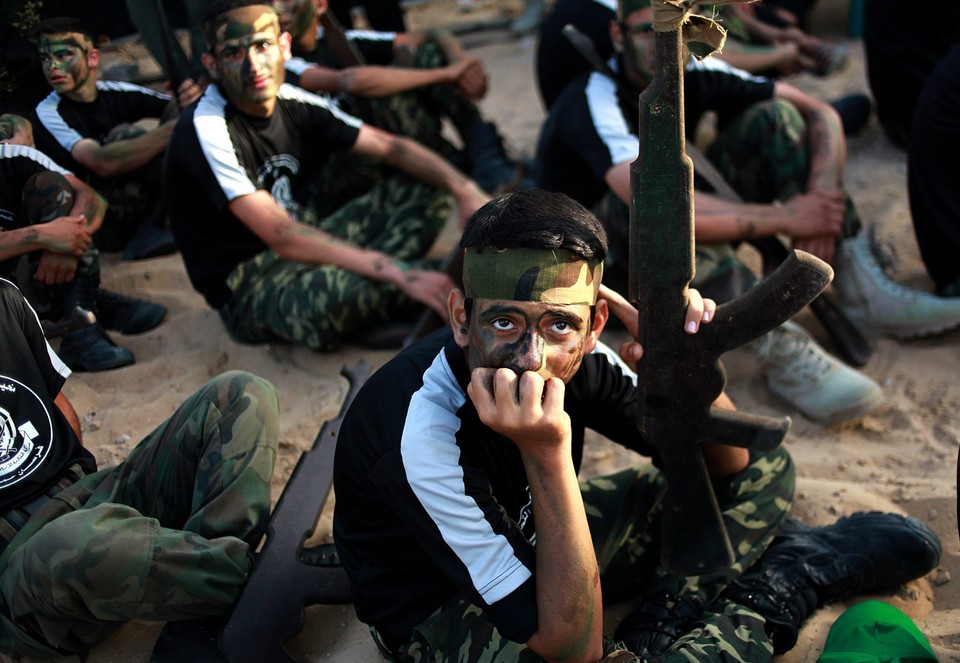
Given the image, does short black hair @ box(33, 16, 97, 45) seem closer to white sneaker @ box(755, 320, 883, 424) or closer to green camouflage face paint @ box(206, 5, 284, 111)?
green camouflage face paint @ box(206, 5, 284, 111)

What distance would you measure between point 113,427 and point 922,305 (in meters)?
2.97

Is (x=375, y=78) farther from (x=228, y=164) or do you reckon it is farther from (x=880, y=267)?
(x=880, y=267)

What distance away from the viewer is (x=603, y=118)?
3643mm

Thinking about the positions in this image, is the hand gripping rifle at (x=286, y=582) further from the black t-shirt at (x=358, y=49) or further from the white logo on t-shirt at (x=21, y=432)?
the black t-shirt at (x=358, y=49)

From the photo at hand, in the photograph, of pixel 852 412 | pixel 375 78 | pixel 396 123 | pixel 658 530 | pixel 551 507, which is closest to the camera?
pixel 551 507

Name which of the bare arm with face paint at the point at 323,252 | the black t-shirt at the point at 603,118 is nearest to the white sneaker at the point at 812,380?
the black t-shirt at the point at 603,118

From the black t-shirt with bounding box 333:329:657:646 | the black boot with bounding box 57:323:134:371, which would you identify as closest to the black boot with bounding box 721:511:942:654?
the black t-shirt with bounding box 333:329:657:646

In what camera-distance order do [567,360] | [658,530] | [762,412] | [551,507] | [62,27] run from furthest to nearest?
1. [762,412]
2. [62,27]
3. [658,530]
4. [567,360]
5. [551,507]

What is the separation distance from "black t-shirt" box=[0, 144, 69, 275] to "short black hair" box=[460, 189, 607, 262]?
146cm

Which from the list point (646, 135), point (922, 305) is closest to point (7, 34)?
point (646, 135)

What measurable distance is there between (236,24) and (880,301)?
263 centimetres

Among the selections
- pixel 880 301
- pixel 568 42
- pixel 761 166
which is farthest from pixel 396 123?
pixel 880 301

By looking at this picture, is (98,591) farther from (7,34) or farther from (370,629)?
(7,34)

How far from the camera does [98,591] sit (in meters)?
2.15
